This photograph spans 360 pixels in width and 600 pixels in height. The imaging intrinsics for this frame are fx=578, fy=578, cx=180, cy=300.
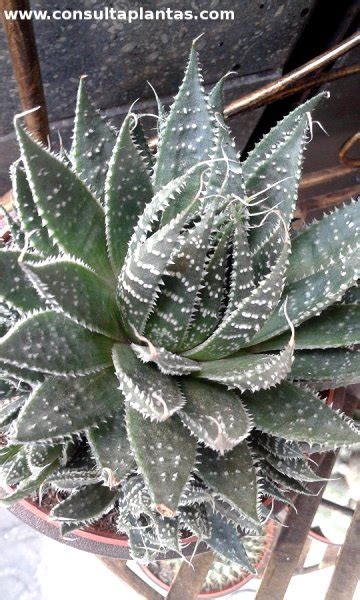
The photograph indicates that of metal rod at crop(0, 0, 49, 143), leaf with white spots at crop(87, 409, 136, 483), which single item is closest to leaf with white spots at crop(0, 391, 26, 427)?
leaf with white spots at crop(87, 409, 136, 483)

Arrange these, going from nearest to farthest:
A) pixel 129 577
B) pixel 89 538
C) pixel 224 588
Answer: pixel 89 538 < pixel 129 577 < pixel 224 588

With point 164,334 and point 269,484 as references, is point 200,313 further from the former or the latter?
point 269,484

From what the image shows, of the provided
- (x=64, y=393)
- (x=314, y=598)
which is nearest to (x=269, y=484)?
(x=64, y=393)

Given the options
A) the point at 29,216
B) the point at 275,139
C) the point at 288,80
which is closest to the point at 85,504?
the point at 29,216

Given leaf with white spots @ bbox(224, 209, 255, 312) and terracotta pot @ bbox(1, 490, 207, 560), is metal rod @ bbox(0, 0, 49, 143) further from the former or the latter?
terracotta pot @ bbox(1, 490, 207, 560)

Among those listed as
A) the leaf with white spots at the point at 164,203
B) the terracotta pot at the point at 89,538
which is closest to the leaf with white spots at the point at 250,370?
the leaf with white spots at the point at 164,203

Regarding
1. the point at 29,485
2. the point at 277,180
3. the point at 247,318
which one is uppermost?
the point at 277,180

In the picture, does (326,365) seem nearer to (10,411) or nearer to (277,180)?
(277,180)
